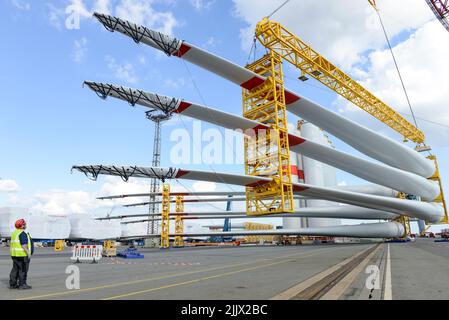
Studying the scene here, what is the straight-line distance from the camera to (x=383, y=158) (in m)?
34.7

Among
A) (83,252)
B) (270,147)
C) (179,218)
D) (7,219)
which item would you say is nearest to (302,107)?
(270,147)

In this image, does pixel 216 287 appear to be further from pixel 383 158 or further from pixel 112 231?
pixel 112 231

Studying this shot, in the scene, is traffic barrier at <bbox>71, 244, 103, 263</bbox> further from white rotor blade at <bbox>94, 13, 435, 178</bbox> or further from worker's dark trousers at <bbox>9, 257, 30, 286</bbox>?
white rotor blade at <bbox>94, 13, 435, 178</bbox>

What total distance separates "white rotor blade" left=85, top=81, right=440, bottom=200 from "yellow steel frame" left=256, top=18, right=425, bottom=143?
376 inches

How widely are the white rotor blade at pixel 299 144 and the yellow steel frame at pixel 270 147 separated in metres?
1.33

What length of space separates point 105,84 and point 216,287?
18.0 meters

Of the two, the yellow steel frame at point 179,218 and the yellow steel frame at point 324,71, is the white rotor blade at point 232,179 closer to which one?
the yellow steel frame at point 324,71

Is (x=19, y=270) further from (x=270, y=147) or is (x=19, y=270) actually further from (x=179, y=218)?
Result: (x=179, y=218)

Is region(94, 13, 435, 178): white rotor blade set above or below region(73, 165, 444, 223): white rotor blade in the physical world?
above

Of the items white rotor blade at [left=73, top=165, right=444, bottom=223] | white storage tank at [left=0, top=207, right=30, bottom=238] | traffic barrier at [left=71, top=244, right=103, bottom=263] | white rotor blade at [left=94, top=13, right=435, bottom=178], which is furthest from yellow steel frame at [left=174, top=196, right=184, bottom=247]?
traffic barrier at [left=71, top=244, right=103, bottom=263]

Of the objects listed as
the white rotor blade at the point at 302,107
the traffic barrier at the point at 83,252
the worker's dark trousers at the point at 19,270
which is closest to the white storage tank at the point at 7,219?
the traffic barrier at the point at 83,252

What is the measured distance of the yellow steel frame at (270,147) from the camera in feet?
82.4

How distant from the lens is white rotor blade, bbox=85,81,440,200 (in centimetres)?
2236

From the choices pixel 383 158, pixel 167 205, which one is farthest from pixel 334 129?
pixel 167 205
